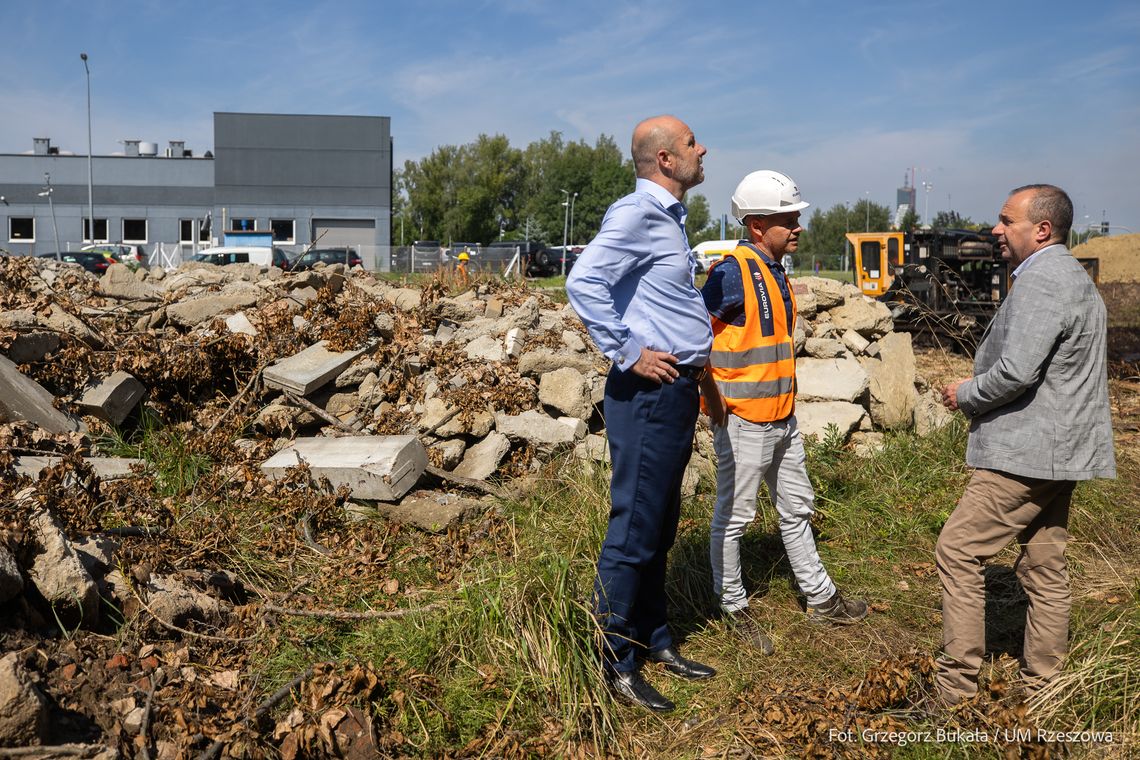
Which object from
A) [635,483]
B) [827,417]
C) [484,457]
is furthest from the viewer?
[827,417]

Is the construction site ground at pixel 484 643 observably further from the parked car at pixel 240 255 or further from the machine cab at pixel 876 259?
the parked car at pixel 240 255

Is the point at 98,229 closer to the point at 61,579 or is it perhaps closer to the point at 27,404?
the point at 27,404

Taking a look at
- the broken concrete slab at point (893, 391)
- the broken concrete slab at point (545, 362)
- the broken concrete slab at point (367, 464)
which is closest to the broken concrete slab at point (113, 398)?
the broken concrete slab at point (367, 464)

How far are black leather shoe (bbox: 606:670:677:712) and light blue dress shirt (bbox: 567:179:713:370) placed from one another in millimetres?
1237

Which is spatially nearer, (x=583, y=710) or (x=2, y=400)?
(x=583, y=710)

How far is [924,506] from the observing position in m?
5.75

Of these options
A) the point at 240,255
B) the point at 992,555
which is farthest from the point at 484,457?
the point at 240,255

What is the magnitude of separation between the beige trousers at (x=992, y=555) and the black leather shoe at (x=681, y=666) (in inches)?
35.9

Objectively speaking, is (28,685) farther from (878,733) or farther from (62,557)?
(878,733)

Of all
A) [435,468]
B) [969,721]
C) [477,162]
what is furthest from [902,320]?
[477,162]

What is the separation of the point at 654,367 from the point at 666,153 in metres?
0.86

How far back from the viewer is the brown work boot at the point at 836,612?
429 centimetres

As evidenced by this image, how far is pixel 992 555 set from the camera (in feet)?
11.4

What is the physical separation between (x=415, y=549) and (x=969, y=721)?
9.46 feet
